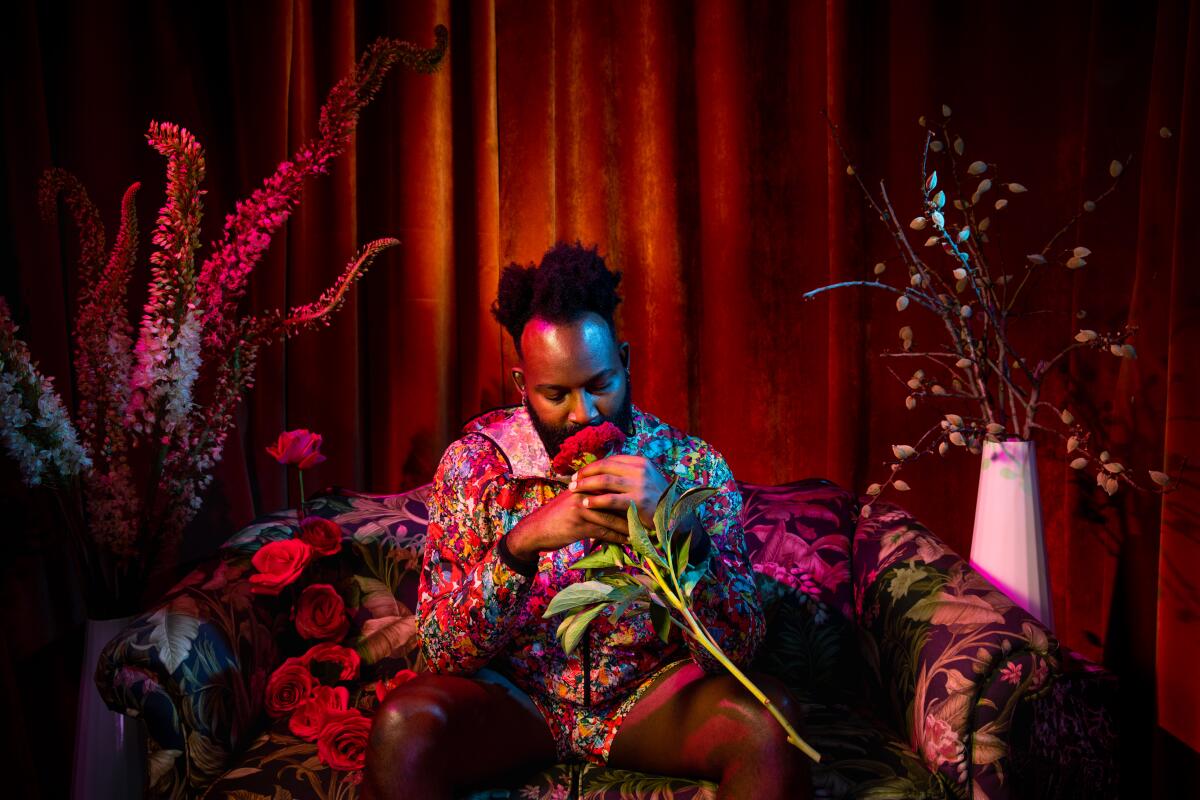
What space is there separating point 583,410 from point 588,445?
0.19m

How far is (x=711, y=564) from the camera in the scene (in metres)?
1.27

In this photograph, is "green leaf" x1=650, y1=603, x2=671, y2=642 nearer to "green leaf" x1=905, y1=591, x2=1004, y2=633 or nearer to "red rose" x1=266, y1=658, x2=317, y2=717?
"green leaf" x1=905, y1=591, x2=1004, y2=633

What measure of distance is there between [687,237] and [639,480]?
127 cm

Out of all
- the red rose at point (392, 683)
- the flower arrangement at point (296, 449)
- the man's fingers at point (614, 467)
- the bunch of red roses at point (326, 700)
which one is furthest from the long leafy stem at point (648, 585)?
the flower arrangement at point (296, 449)

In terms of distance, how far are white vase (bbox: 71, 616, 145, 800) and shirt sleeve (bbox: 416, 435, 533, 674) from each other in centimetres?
65

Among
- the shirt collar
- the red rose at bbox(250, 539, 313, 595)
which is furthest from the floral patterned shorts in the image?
the red rose at bbox(250, 539, 313, 595)

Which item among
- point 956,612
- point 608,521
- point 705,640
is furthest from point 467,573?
point 956,612

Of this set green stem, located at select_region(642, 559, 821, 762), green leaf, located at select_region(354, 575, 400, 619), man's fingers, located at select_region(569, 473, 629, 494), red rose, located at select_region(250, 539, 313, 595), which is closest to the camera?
green stem, located at select_region(642, 559, 821, 762)

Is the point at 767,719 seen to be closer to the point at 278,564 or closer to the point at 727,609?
the point at 727,609

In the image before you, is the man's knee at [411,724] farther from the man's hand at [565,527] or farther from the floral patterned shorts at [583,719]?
the man's hand at [565,527]

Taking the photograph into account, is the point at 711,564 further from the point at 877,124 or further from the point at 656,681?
the point at 877,124

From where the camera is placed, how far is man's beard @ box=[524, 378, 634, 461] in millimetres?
1361

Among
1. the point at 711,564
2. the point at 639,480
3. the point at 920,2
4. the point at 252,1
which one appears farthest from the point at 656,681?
Result: the point at 252,1

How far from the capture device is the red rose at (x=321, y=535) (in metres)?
1.71
